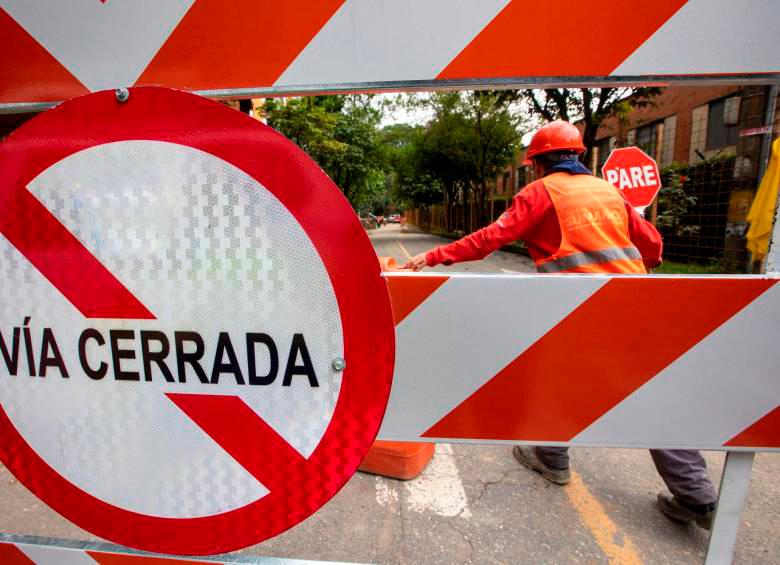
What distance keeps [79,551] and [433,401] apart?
3.02 feet

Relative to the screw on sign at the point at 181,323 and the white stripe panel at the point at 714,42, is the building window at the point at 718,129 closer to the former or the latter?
the white stripe panel at the point at 714,42

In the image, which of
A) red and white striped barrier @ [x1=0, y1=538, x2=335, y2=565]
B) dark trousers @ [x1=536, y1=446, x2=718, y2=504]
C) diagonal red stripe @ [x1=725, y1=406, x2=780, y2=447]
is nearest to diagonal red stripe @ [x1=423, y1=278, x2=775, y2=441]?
diagonal red stripe @ [x1=725, y1=406, x2=780, y2=447]

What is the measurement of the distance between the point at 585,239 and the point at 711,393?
1219 millimetres

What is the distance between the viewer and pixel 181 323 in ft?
2.51

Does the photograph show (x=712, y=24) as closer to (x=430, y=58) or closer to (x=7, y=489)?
(x=430, y=58)

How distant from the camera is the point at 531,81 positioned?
889 millimetres

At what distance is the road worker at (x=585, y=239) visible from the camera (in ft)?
6.75

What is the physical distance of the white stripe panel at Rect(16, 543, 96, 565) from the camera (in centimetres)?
104

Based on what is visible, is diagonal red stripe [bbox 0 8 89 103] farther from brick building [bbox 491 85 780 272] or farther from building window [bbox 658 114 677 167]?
building window [bbox 658 114 677 167]

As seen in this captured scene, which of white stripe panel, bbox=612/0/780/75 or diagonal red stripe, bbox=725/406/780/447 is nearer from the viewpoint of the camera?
white stripe panel, bbox=612/0/780/75

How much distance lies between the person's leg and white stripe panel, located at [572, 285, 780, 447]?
1203mm

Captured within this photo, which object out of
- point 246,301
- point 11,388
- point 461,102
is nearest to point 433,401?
point 246,301

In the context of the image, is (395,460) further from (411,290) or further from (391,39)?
(391,39)

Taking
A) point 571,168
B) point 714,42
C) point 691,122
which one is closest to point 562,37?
point 714,42
